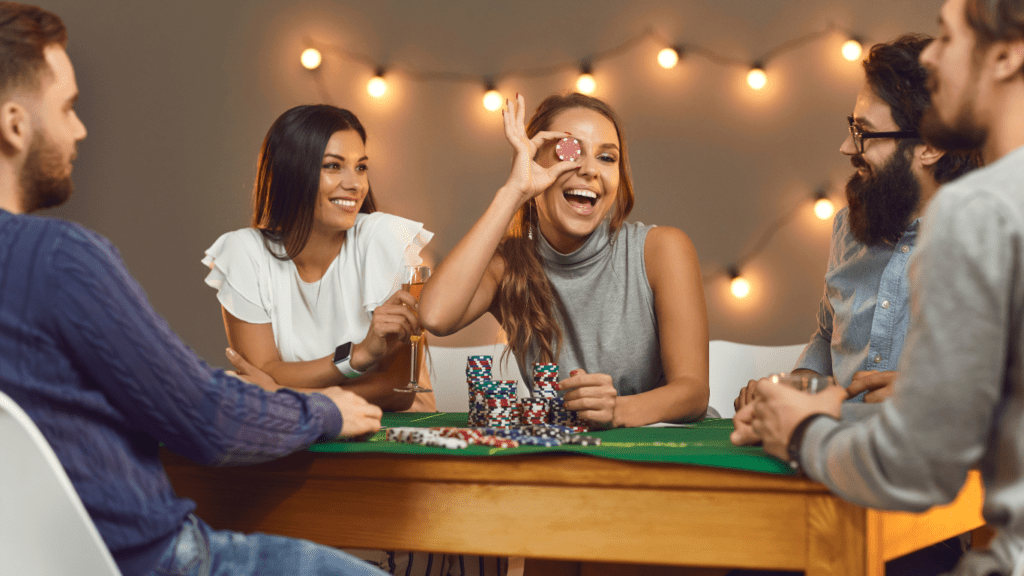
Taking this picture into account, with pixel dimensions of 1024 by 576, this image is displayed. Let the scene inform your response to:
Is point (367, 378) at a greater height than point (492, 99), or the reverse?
point (492, 99)

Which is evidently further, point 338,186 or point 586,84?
point 586,84

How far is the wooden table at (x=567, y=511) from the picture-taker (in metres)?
1.08

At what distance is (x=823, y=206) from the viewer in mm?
3355

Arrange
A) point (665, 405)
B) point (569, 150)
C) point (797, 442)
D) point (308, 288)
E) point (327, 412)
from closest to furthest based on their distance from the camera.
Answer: point (797, 442) < point (327, 412) < point (665, 405) < point (569, 150) < point (308, 288)

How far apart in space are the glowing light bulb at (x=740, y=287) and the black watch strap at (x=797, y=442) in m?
2.47

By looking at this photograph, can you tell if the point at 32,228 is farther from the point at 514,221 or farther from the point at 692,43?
the point at 692,43

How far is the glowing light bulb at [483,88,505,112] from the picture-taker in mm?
3670

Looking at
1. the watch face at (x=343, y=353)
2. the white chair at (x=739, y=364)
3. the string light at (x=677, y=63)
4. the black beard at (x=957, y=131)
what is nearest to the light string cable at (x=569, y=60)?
the string light at (x=677, y=63)

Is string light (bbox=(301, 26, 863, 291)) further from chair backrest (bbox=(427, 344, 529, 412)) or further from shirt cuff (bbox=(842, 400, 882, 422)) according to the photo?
shirt cuff (bbox=(842, 400, 882, 422))

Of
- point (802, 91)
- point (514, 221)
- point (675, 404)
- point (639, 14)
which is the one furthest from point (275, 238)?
point (802, 91)

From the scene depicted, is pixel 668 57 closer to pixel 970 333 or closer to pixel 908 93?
pixel 908 93

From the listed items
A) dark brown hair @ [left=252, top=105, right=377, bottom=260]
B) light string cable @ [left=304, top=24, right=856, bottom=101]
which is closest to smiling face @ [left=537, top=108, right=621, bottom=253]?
dark brown hair @ [left=252, top=105, right=377, bottom=260]

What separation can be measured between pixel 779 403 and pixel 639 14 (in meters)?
2.85

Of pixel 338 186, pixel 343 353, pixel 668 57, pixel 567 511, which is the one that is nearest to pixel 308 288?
pixel 338 186
